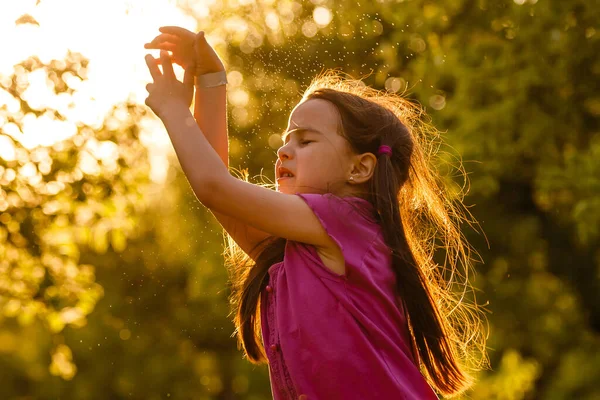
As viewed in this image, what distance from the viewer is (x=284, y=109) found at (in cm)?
1230

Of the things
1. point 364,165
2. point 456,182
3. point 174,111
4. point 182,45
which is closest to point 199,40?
point 182,45

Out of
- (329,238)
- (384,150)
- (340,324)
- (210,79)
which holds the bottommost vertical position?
(340,324)

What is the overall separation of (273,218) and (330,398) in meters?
0.46

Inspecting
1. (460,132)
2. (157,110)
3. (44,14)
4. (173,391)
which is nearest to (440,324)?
(157,110)

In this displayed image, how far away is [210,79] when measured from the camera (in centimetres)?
287

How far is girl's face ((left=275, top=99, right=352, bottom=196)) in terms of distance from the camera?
9.01ft

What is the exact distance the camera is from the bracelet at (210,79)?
2.86m

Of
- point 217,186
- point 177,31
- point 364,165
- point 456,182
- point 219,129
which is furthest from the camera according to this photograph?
point 456,182

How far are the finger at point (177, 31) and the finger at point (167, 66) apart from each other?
0.28 feet

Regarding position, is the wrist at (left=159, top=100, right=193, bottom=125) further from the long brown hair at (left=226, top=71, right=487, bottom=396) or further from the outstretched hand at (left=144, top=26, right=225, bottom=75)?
the long brown hair at (left=226, top=71, right=487, bottom=396)

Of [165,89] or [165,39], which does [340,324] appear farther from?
[165,39]

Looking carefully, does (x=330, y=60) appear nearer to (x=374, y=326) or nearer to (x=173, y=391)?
(x=173, y=391)

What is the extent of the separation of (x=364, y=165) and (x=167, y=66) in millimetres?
605

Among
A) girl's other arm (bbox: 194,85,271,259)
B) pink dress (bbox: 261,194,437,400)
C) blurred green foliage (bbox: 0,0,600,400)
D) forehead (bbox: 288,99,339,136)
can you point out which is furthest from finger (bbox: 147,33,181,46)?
blurred green foliage (bbox: 0,0,600,400)
